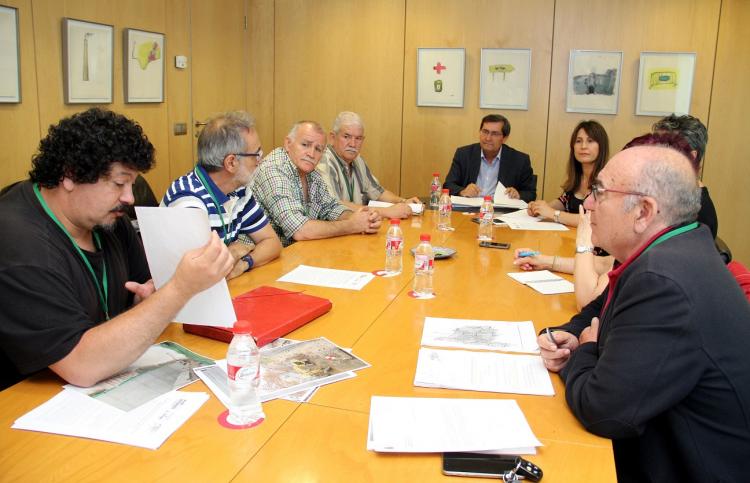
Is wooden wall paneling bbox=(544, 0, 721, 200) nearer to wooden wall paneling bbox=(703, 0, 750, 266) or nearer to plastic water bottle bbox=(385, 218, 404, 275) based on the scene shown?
A: wooden wall paneling bbox=(703, 0, 750, 266)

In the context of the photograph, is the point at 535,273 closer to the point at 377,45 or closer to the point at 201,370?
the point at 201,370

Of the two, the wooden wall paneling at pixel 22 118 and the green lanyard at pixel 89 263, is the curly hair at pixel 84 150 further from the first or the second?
the wooden wall paneling at pixel 22 118

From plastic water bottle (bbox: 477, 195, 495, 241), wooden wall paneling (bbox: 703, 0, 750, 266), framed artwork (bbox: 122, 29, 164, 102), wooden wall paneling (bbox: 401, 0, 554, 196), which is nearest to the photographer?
plastic water bottle (bbox: 477, 195, 495, 241)

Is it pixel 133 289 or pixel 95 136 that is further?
pixel 133 289

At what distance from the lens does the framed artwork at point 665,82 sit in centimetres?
550

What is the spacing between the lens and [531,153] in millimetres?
5934

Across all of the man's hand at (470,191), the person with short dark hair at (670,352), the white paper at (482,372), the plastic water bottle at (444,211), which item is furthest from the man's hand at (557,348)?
the man's hand at (470,191)

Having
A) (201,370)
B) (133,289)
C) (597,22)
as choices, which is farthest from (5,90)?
(597,22)

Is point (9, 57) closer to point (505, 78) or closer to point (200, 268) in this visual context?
point (200, 268)

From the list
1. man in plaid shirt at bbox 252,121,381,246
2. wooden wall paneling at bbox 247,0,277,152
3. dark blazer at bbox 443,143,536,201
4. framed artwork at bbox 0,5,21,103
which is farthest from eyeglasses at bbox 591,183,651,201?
wooden wall paneling at bbox 247,0,277,152

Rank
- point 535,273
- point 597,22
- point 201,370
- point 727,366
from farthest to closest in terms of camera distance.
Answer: point 597,22 < point 535,273 < point 201,370 < point 727,366

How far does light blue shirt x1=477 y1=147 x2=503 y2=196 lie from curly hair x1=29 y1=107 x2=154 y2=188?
4.04 metres

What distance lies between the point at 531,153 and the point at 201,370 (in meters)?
4.83

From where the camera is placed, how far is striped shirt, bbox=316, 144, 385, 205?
441 centimetres
